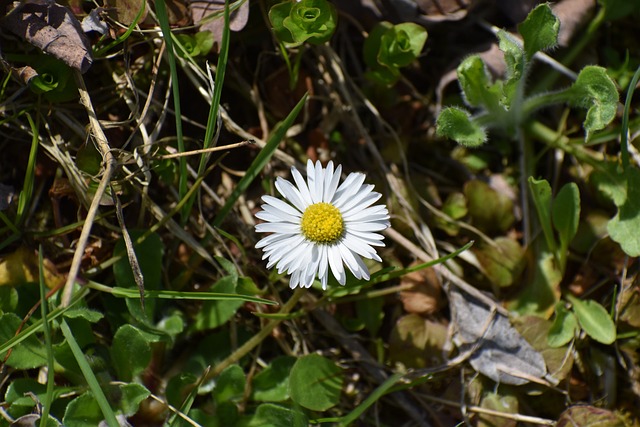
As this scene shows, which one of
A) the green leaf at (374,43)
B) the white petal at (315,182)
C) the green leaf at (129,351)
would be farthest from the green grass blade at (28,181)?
the green leaf at (374,43)

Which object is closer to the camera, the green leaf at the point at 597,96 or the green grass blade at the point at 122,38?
the green grass blade at the point at 122,38

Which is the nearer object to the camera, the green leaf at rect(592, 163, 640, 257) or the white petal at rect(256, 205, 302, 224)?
the white petal at rect(256, 205, 302, 224)

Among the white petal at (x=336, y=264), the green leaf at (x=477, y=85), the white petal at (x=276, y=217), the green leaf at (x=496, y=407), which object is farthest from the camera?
the green leaf at (x=496, y=407)

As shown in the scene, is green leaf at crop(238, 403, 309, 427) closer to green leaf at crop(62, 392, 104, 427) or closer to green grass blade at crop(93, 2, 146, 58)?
green leaf at crop(62, 392, 104, 427)

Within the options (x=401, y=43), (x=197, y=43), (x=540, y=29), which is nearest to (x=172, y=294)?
(x=197, y=43)

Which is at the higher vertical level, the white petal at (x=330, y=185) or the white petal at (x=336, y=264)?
the white petal at (x=330, y=185)

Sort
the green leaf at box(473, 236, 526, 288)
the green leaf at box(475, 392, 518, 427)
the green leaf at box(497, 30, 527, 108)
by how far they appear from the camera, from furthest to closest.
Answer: the green leaf at box(473, 236, 526, 288) < the green leaf at box(475, 392, 518, 427) < the green leaf at box(497, 30, 527, 108)

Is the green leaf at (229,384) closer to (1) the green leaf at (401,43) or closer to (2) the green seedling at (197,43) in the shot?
(2) the green seedling at (197,43)

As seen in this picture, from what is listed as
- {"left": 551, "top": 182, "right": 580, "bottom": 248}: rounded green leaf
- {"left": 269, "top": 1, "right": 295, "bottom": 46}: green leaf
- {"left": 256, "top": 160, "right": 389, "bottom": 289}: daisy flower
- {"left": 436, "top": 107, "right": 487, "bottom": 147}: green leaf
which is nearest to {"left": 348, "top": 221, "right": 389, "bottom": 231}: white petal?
{"left": 256, "top": 160, "right": 389, "bottom": 289}: daisy flower
